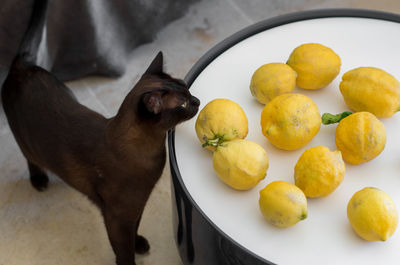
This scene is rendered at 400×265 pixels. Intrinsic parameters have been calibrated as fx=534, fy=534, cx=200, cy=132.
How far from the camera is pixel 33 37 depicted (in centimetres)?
132

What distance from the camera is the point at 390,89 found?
3.18 feet

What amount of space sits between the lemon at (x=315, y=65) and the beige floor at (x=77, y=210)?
0.58 m

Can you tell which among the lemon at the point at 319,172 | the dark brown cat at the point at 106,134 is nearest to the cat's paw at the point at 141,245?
the dark brown cat at the point at 106,134

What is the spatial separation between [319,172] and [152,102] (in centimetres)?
31

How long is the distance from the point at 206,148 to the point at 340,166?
247 millimetres

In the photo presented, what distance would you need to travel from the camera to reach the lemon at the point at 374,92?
970 mm

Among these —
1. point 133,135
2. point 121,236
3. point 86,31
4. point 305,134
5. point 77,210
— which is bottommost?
point 77,210

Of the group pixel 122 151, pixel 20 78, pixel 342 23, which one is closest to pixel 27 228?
pixel 20 78

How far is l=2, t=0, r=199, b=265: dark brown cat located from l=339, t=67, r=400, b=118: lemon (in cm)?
30

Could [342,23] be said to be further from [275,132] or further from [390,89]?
[275,132]

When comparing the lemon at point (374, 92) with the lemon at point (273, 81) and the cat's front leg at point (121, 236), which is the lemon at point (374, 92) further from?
the cat's front leg at point (121, 236)

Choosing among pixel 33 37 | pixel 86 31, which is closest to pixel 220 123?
pixel 33 37

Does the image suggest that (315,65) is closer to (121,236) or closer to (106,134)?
(106,134)

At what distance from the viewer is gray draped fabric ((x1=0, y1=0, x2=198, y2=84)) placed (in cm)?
160
